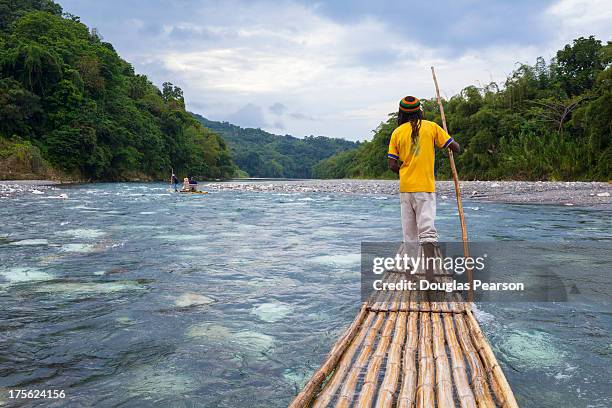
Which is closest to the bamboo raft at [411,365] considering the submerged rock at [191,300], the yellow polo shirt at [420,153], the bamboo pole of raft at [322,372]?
the bamboo pole of raft at [322,372]

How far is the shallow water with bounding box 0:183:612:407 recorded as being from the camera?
10.3 feet

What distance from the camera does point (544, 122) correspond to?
4131 centimetres

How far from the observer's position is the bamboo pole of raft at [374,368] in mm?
2482

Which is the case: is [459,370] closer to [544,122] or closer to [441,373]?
[441,373]

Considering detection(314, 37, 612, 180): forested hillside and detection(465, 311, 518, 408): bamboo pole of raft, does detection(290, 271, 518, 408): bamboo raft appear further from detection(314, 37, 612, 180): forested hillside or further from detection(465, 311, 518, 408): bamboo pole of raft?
detection(314, 37, 612, 180): forested hillside

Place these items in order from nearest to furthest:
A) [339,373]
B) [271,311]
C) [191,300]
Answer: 1. [339,373]
2. [271,311]
3. [191,300]

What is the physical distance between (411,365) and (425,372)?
4.8 inches

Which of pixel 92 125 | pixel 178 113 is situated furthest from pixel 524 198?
pixel 178 113

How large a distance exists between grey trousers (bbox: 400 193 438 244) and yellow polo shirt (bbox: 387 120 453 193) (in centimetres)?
8

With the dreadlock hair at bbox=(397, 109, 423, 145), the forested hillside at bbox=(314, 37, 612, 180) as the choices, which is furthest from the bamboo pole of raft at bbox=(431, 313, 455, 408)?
the forested hillside at bbox=(314, 37, 612, 180)

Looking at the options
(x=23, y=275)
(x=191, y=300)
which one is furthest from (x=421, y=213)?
(x=23, y=275)

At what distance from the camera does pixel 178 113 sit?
84.4 meters

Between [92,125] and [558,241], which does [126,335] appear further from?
[92,125]

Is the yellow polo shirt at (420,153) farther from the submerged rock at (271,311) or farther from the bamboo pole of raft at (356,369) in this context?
the submerged rock at (271,311)
